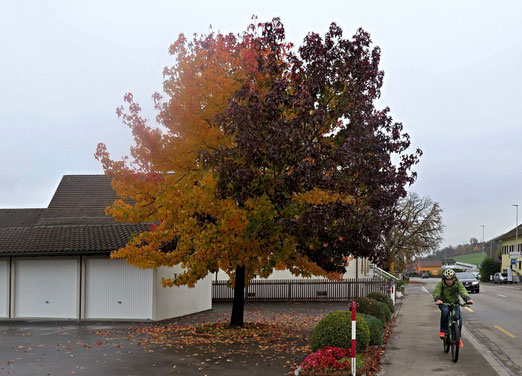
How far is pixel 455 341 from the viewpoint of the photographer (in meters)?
10.8

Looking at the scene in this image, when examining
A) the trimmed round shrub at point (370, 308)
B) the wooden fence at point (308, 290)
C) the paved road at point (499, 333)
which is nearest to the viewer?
the paved road at point (499, 333)

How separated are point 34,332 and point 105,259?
4.46 metres

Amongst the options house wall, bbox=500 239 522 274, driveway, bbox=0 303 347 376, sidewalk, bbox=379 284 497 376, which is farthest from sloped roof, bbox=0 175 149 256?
house wall, bbox=500 239 522 274

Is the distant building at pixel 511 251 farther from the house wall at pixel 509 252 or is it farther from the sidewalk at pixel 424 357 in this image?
the sidewalk at pixel 424 357

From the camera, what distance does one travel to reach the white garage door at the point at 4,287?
21.9 meters

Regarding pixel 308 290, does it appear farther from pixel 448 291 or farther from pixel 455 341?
pixel 455 341

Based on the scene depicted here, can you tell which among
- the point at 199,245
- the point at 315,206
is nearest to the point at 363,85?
the point at 315,206

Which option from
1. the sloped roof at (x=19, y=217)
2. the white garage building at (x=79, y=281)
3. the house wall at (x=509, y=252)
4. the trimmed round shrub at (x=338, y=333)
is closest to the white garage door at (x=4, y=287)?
the white garage building at (x=79, y=281)

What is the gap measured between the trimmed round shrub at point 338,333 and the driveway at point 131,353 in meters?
0.76

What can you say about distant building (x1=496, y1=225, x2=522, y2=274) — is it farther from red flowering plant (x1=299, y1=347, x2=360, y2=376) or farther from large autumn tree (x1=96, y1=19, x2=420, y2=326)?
red flowering plant (x1=299, y1=347, x2=360, y2=376)

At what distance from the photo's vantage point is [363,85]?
13.1m

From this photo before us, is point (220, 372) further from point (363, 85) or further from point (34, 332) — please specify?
point (34, 332)

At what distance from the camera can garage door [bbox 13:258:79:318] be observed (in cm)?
2123

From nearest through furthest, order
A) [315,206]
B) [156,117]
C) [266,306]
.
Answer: [315,206], [156,117], [266,306]
